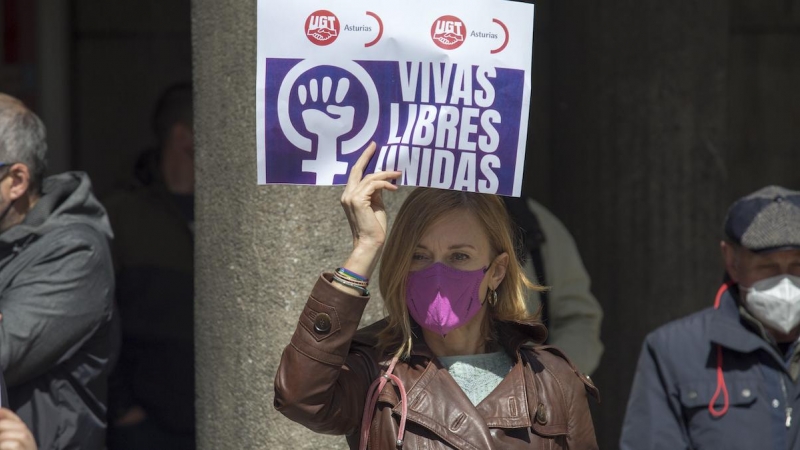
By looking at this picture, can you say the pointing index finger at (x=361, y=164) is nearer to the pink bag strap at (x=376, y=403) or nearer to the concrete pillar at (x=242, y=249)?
the pink bag strap at (x=376, y=403)

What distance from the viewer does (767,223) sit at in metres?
3.84

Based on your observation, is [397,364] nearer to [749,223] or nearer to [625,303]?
[749,223]

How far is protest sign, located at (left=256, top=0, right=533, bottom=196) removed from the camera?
292cm

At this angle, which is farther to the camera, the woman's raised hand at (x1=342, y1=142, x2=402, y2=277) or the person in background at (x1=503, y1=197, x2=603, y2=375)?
the person in background at (x1=503, y1=197, x2=603, y2=375)

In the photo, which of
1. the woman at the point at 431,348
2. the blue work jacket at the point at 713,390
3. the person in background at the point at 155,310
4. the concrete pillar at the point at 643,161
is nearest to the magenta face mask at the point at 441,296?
the woman at the point at 431,348

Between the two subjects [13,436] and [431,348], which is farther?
[431,348]

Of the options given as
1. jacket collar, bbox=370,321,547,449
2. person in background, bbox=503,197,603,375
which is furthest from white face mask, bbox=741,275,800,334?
jacket collar, bbox=370,321,547,449

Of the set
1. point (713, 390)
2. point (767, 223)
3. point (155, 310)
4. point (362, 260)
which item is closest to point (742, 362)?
point (713, 390)

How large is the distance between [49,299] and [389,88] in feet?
4.56

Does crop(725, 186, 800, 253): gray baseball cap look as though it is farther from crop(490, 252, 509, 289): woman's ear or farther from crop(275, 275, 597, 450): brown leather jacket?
crop(490, 252, 509, 289): woman's ear

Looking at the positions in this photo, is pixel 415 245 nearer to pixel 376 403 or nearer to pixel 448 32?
pixel 376 403

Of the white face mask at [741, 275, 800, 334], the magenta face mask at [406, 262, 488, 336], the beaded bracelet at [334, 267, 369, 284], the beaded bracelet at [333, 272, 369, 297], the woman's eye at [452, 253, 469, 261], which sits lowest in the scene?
the white face mask at [741, 275, 800, 334]

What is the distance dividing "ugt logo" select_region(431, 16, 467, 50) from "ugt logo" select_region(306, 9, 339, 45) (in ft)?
0.77

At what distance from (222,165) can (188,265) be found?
3.63 ft
